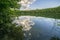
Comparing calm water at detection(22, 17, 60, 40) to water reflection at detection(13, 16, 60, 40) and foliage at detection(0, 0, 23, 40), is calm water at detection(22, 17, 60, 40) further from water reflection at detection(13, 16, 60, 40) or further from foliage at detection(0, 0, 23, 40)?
foliage at detection(0, 0, 23, 40)

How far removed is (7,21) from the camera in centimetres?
1150

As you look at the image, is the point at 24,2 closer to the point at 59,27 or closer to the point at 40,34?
the point at 40,34

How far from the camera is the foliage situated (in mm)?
10752

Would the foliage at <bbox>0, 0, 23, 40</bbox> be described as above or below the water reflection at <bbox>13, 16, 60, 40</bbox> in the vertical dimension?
above

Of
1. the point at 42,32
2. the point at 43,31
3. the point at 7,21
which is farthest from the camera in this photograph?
the point at 43,31

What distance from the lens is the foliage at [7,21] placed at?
10.8 metres

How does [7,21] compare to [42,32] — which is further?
[42,32]

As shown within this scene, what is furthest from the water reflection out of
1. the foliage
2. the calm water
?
the foliage

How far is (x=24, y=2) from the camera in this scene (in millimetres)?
10875

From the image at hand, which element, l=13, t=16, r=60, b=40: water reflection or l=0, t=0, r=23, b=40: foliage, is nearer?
l=0, t=0, r=23, b=40: foliage

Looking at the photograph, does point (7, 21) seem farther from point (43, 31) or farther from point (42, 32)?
point (43, 31)

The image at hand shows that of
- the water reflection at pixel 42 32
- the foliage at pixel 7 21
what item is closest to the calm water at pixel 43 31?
the water reflection at pixel 42 32

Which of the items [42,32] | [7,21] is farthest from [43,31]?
[7,21]

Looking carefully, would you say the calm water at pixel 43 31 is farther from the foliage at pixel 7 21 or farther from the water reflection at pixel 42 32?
the foliage at pixel 7 21
